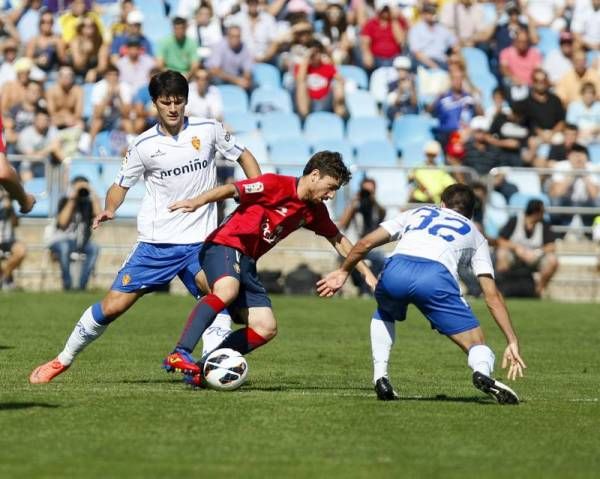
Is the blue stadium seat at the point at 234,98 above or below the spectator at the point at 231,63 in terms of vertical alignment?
below

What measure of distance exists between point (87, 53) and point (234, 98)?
8.81 ft

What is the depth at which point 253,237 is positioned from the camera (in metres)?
10.7

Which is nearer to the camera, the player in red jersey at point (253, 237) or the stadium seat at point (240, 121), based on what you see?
the player in red jersey at point (253, 237)

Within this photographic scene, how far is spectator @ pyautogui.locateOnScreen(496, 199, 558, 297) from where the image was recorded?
21781 mm

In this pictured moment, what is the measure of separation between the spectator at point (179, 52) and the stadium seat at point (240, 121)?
1.07 meters

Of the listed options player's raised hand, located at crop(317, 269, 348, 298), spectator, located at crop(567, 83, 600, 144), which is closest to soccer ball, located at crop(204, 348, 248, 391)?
player's raised hand, located at crop(317, 269, 348, 298)

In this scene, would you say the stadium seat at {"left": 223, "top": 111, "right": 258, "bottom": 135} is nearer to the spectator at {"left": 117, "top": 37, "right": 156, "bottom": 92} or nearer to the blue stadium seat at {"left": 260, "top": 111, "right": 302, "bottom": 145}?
the blue stadium seat at {"left": 260, "top": 111, "right": 302, "bottom": 145}

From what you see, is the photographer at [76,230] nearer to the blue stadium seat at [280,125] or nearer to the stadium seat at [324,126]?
the blue stadium seat at [280,125]

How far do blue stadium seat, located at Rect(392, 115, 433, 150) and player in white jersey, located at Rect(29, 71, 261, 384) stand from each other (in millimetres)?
13498

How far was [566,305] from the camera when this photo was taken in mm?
21297

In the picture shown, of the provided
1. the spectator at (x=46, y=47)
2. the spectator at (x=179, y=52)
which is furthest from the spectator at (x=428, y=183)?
the spectator at (x=46, y=47)

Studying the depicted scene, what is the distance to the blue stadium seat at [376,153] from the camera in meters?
23.9

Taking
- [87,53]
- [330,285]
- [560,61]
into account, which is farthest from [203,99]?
[330,285]

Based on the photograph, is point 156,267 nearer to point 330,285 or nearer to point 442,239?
point 330,285
